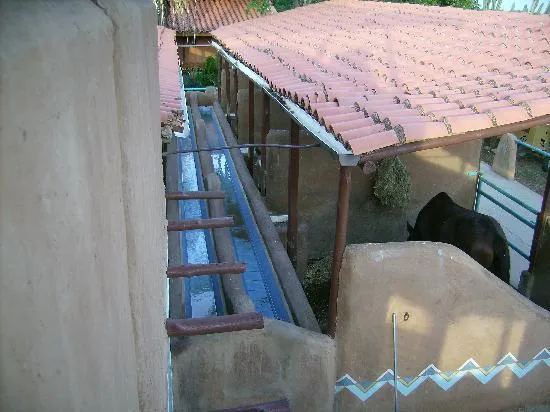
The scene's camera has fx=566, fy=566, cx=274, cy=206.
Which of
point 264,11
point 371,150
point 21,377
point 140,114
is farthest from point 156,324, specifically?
point 264,11

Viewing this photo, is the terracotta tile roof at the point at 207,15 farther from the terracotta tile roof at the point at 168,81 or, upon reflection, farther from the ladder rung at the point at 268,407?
the ladder rung at the point at 268,407

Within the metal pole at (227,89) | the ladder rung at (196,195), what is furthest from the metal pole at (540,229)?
the metal pole at (227,89)

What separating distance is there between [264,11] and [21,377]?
19.9 m

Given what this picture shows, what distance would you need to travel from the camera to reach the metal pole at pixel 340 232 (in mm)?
4137

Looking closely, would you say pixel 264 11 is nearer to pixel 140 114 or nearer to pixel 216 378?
pixel 216 378

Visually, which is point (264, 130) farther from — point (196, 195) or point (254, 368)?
point (254, 368)

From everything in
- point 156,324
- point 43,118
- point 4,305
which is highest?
point 43,118

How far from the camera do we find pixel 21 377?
0.82 m

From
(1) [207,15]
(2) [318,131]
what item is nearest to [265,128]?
(2) [318,131]

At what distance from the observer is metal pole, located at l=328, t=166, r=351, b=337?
4137 millimetres

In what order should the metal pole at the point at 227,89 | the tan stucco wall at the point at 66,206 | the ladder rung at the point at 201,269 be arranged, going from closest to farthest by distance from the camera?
the tan stucco wall at the point at 66,206 → the ladder rung at the point at 201,269 → the metal pole at the point at 227,89

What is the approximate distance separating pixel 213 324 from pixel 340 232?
1315 millimetres

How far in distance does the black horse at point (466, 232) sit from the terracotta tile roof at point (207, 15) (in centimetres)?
1512

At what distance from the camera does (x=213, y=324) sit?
3.43 m
